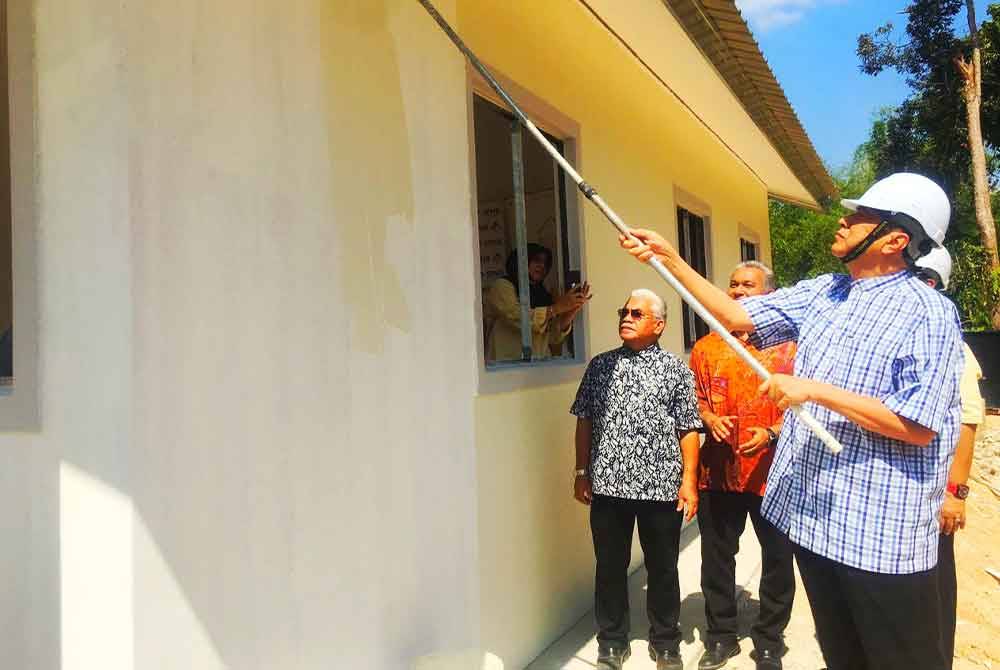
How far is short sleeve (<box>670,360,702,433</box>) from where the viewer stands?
3307 mm

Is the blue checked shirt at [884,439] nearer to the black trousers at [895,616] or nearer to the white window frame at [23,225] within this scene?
the black trousers at [895,616]

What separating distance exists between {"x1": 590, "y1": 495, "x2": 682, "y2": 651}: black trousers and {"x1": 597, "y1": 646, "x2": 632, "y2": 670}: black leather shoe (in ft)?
0.08

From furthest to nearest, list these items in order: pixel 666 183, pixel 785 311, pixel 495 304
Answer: pixel 666 183, pixel 495 304, pixel 785 311

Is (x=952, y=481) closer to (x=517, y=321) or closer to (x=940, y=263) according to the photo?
(x=940, y=263)

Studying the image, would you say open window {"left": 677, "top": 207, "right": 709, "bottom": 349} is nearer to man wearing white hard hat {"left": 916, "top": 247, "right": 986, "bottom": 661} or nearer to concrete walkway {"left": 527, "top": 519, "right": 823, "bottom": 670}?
concrete walkway {"left": 527, "top": 519, "right": 823, "bottom": 670}

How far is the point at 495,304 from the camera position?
153 inches

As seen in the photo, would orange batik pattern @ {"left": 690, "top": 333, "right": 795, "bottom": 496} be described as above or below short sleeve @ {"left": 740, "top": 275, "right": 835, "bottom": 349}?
below

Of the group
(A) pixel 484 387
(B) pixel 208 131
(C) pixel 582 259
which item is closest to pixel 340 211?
(B) pixel 208 131

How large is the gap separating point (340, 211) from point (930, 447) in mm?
1707

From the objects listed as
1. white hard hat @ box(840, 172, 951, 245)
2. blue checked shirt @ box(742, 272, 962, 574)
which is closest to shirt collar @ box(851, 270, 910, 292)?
blue checked shirt @ box(742, 272, 962, 574)

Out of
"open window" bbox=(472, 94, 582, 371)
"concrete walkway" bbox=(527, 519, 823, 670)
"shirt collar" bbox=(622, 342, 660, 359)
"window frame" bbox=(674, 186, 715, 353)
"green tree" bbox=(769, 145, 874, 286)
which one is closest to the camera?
"shirt collar" bbox=(622, 342, 660, 359)

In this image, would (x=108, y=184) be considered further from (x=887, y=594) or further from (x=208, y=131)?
(x=887, y=594)

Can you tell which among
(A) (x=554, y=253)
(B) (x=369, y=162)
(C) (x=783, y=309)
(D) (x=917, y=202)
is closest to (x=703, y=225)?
(A) (x=554, y=253)

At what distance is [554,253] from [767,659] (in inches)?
107
